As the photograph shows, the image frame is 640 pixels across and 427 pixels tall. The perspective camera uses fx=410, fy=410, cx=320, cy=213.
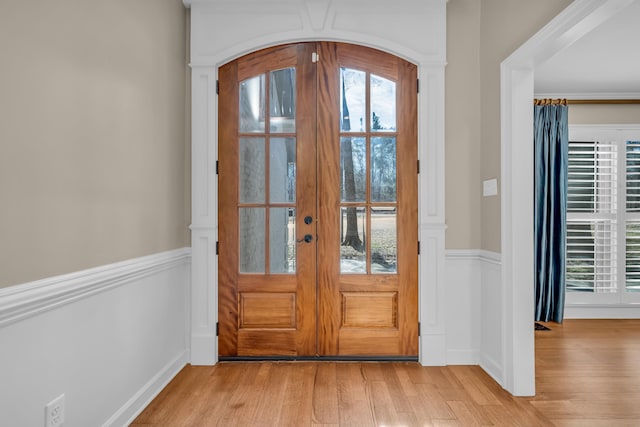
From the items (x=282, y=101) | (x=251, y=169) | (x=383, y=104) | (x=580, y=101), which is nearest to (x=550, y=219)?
(x=580, y=101)

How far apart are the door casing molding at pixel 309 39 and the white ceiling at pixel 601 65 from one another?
1.25 meters

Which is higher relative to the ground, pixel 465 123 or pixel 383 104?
pixel 383 104

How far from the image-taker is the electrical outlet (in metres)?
1.57

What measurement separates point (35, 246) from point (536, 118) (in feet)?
14.8

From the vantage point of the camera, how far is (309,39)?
304 centimetres

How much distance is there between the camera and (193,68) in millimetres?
3047

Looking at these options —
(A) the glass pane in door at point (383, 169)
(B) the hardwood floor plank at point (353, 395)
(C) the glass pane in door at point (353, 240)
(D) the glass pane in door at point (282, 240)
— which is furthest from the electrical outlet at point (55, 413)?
(A) the glass pane in door at point (383, 169)

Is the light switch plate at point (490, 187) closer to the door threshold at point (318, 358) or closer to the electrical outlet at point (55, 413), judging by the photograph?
the door threshold at point (318, 358)

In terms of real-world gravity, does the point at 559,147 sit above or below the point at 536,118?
below

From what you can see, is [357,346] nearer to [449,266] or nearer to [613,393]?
[449,266]

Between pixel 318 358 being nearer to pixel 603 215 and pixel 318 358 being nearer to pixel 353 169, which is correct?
pixel 353 169

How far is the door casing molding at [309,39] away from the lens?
301cm

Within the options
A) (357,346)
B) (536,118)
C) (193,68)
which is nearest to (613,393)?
(357,346)

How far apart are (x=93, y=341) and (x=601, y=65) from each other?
178 inches
